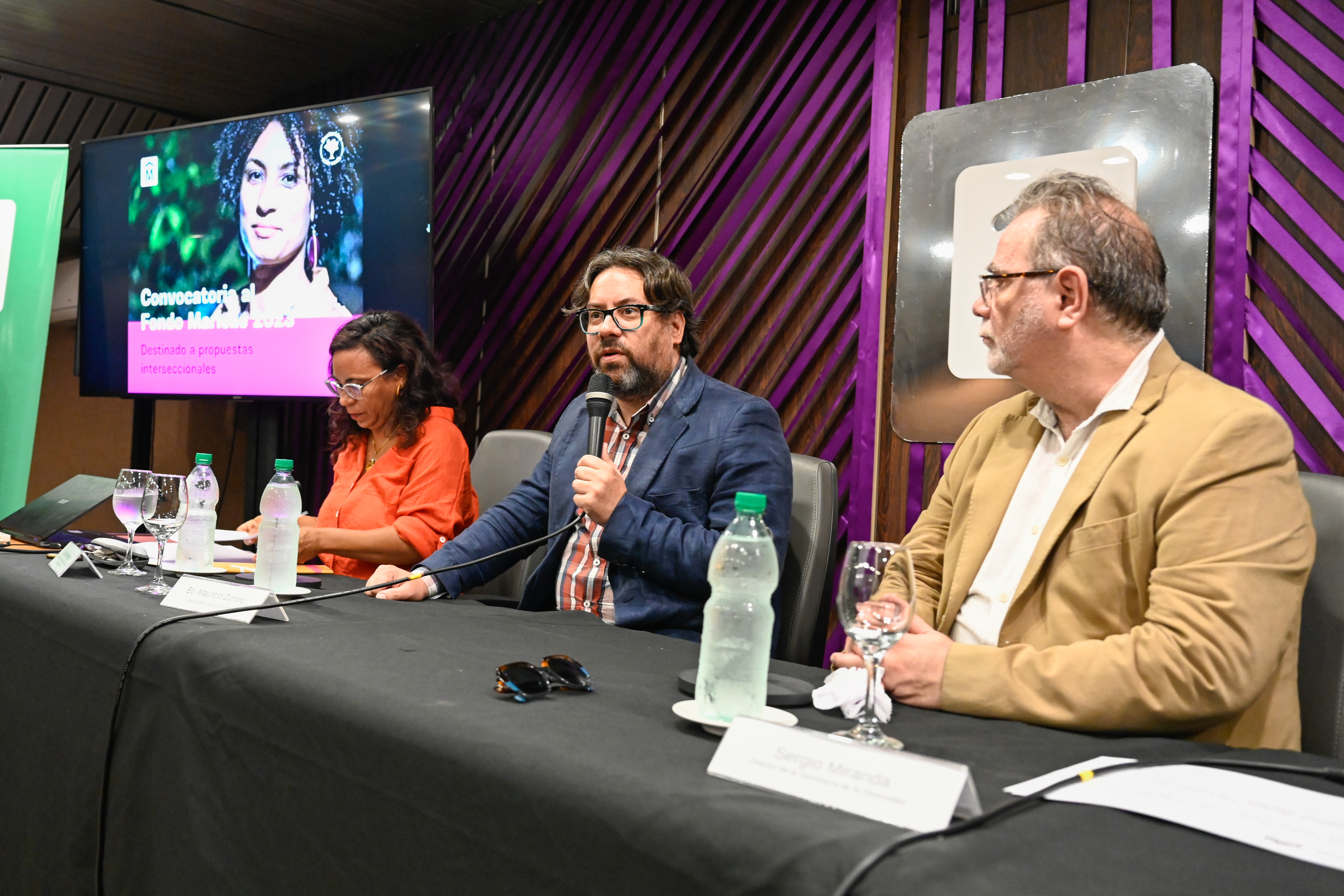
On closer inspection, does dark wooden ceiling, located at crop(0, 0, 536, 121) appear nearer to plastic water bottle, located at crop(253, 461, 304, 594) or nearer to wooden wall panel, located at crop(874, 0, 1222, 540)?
wooden wall panel, located at crop(874, 0, 1222, 540)

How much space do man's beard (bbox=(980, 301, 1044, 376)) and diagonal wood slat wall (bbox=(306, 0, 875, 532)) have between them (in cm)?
128

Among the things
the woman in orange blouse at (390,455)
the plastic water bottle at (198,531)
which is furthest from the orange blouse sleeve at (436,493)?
the plastic water bottle at (198,531)

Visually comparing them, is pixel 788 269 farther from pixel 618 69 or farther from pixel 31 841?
pixel 31 841

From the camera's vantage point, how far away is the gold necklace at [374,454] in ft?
8.92

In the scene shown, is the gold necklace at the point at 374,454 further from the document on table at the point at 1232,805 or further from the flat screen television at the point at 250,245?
the document on table at the point at 1232,805

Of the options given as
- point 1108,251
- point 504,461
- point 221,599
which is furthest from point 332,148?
point 1108,251

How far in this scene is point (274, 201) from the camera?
12.4ft

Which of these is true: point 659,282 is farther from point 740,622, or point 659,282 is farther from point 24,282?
point 24,282

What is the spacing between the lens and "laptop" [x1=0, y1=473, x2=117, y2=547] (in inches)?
85.4

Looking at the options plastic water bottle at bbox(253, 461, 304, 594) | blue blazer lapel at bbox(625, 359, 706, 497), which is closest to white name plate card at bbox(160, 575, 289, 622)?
plastic water bottle at bbox(253, 461, 304, 594)

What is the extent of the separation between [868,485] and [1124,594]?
1.47 metres

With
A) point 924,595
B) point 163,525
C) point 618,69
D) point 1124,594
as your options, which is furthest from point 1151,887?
point 618,69

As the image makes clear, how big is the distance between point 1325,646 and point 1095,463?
1.21ft

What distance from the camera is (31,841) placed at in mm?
1479
